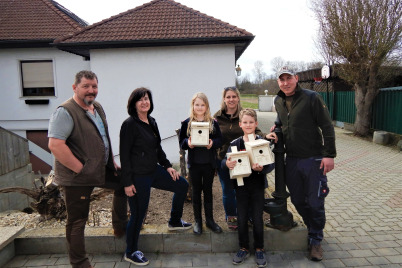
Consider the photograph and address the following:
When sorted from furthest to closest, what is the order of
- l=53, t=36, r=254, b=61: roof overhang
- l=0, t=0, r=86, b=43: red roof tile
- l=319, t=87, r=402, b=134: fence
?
1. l=0, t=0, r=86, b=43: red roof tile
2. l=319, t=87, r=402, b=134: fence
3. l=53, t=36, r=254, b=61: roof overhang

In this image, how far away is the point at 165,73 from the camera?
1027cm

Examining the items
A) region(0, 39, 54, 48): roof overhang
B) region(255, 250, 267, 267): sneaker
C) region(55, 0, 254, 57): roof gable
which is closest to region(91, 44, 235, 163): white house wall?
region(55, 0, 254, 57): roof gable

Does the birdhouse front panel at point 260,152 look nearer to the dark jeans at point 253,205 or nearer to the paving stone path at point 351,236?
the dark jeans at point 253,205

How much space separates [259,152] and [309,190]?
0.78 metres

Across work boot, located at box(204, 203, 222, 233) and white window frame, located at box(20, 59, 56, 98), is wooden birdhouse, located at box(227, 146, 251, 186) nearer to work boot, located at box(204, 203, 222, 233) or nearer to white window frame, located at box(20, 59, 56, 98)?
work boot, located at box(204, 203, 222, 233)

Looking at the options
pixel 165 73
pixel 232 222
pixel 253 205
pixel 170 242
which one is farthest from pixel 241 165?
pixel 165 73

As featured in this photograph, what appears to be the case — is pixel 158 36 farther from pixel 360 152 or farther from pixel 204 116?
pixel 360 152

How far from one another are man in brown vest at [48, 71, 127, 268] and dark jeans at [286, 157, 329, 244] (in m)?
2.16

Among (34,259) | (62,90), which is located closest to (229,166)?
(34,259)

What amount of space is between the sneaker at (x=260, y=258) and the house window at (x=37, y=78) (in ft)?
41.5

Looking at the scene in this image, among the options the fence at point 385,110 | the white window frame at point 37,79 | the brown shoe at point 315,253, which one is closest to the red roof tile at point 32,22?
the white window frame at point 37,79

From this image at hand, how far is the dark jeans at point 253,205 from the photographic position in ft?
11.1

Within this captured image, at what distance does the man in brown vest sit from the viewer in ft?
9.39

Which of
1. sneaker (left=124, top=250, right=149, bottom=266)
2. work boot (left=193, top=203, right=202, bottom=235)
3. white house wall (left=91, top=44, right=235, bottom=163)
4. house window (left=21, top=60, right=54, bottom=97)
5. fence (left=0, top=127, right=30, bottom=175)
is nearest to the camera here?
sneaker (left=124, top=250, right=149, bottom=266)
